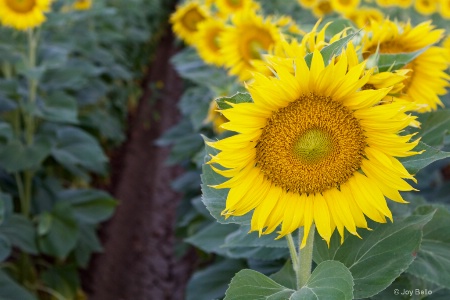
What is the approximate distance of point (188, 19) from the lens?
331 centimetres

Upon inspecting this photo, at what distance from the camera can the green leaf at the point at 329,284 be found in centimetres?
94

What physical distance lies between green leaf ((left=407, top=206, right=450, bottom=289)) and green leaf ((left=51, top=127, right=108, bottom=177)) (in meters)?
2.05

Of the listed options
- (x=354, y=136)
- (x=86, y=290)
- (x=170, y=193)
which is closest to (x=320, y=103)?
(x=354, y=136)

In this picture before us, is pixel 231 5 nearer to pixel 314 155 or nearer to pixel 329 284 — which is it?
pixel 314 155

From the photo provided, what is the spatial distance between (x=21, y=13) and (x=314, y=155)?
233cm

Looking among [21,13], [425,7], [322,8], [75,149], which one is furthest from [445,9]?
[21,13]

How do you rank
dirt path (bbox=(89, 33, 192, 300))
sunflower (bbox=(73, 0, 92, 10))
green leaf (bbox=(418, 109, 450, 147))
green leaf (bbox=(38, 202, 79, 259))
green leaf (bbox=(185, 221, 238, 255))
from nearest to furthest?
green leaf (bbox=(418, 109, 450, 147))
green leaf (bbox=(185, 221, 238, 255))
green leaf (bbox=(38, 202, 79, 259))
dirt path (bbox=(89, 33, 192, 300))
sunflower (bbox=(73, 0, 92, 10))

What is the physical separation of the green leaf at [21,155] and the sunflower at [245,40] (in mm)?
1156

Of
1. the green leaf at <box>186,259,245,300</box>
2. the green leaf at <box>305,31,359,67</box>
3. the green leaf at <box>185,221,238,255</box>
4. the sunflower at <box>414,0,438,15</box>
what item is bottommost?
the green leaf at <box>186,259,245,300</box>

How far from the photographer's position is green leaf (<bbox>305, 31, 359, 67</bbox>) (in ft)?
3.22

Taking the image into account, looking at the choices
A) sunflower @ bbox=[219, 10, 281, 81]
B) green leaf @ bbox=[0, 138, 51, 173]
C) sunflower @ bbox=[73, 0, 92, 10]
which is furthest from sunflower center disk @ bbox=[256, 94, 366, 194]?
sunflower @ bbox=[73, 0, 92, 10]

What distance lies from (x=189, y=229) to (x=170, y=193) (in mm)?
2175

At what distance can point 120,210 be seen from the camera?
4402mm

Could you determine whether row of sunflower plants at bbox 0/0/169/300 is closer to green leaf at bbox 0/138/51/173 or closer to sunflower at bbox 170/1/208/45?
green leaf at bbox 0/138/51/173
